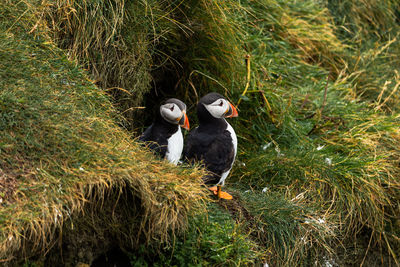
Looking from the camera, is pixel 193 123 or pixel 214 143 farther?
pixel 193 123

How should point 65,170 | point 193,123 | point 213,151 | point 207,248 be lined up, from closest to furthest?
point 65,170, point 207,248, point 213,151, point 193,123

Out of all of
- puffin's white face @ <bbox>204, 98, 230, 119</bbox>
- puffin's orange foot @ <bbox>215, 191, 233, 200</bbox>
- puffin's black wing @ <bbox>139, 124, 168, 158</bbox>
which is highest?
puffin's white face @ <bbox>204, 98, 230, 119</bbox>

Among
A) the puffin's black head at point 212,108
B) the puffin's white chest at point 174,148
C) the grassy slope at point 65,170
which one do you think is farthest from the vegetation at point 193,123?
the puffin's black head at point 212,108

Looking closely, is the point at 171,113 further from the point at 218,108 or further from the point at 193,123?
the point at 193,123

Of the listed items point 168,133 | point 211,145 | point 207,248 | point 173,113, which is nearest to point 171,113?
point 173,113

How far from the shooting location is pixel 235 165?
4805 mm

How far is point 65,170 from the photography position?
294 centimetres

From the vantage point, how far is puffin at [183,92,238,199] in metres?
3.95

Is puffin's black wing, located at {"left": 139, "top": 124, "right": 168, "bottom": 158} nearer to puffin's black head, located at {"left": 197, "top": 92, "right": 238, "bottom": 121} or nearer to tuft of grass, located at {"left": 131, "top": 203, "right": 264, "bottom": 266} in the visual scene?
puffin's black head, located at {"left": 197, "top": 92, "right": 238, "bottom": 121}

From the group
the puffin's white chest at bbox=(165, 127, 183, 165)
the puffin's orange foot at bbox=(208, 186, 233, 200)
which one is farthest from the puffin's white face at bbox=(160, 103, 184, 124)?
the puffin's orange foot at bbox=(208, 186, 233, 200)

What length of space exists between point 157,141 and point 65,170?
3.74 ft

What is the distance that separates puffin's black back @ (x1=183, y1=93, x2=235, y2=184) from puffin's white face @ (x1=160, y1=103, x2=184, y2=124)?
18 centimetres

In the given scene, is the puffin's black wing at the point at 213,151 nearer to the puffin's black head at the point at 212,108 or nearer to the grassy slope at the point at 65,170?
the puffin's black head at the point at 212,108

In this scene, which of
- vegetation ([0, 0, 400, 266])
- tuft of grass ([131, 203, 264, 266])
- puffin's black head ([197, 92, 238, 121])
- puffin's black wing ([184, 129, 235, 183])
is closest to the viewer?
vegetation ([0, 0, 400, 266])
